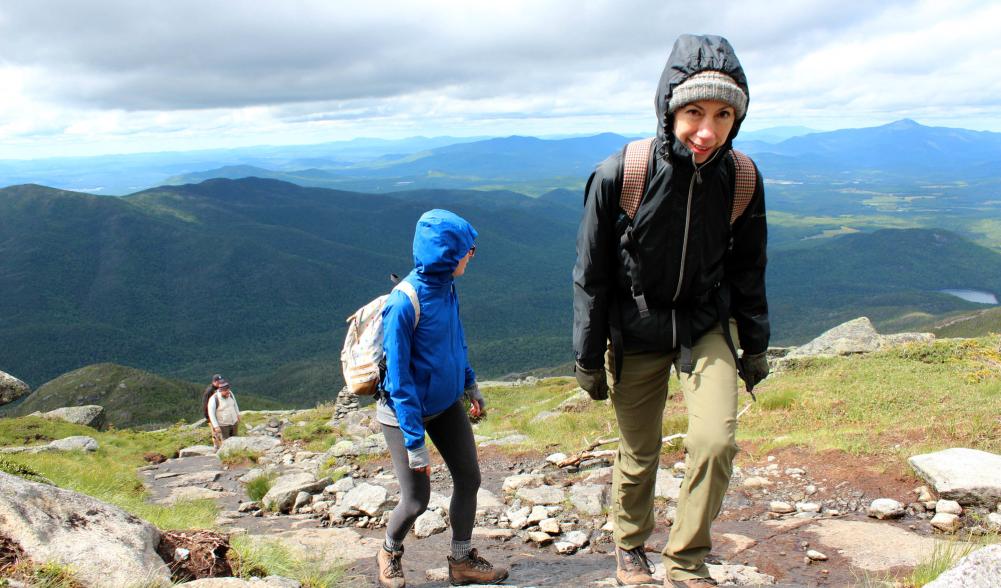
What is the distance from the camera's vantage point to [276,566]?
4.53 m

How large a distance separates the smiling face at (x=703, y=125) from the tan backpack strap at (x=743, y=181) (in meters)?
0.27

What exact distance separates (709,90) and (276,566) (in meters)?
4.21

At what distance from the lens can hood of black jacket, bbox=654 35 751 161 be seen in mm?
3645

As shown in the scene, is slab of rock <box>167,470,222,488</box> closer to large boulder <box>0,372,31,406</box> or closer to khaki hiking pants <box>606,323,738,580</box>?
large boulder <box>0,372,31,406</box>

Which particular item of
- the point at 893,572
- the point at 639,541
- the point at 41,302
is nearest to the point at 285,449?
the point at 639,541

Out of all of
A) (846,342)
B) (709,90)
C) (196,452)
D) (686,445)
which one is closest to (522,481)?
(686,445)

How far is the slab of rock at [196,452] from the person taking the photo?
16.5 meters

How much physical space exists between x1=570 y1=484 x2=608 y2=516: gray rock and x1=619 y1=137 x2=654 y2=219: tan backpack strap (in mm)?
3967

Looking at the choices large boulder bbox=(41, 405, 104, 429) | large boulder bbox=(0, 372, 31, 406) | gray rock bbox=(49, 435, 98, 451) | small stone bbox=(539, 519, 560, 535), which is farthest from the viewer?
large boulder bbox=(41, 405, 104, 429)

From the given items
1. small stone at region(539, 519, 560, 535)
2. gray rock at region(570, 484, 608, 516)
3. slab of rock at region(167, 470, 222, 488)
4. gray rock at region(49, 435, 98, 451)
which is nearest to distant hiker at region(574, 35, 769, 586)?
small stone at region(539, 519, 560, 535)

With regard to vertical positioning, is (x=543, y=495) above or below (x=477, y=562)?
below

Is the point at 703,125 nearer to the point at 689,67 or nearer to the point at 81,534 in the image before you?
the point at 689,67

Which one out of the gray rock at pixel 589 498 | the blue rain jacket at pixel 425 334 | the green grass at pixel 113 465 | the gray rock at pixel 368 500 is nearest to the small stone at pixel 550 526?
the gray rock at pixel 589 498

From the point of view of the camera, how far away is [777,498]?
6.64 metres
